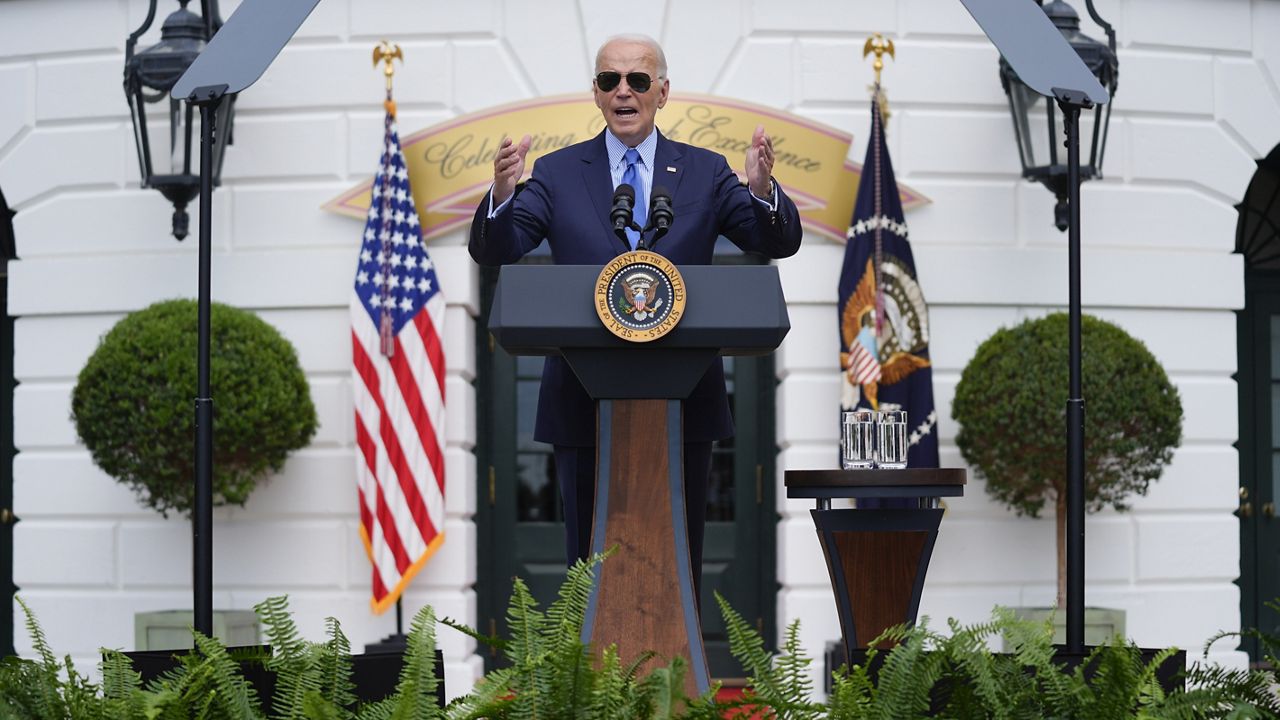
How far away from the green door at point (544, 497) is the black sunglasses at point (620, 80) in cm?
393

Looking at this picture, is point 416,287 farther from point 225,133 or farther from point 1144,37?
point 1144,37

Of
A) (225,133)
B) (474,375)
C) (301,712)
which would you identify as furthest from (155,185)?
(301,712)

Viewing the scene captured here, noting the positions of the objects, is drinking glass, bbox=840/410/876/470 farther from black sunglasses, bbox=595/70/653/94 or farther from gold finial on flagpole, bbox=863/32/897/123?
gold finial on flagpole, bbox=863/32/897/123

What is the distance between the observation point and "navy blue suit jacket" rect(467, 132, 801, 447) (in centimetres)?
317

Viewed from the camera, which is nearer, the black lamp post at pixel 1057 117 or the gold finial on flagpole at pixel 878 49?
the black lamp post at pixel 1057 117

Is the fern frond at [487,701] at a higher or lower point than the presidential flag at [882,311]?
lower

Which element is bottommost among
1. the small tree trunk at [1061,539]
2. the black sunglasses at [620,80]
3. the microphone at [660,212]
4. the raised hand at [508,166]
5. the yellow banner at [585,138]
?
the small tree trunk at [1061,539]

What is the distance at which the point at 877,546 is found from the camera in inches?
163

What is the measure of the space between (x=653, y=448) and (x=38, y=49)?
534 centimetres

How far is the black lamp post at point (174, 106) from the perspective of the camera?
20.8 feet

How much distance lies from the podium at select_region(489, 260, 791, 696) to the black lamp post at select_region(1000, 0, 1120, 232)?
154 inches

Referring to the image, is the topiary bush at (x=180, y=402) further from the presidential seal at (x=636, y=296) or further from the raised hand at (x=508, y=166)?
the presidential seal at (x=636, y=296)

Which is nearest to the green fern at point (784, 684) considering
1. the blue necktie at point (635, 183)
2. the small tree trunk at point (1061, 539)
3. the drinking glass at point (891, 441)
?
the blue necktie at point (635, 183)

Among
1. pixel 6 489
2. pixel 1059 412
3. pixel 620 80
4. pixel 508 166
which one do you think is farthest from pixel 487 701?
pixel 6 489
